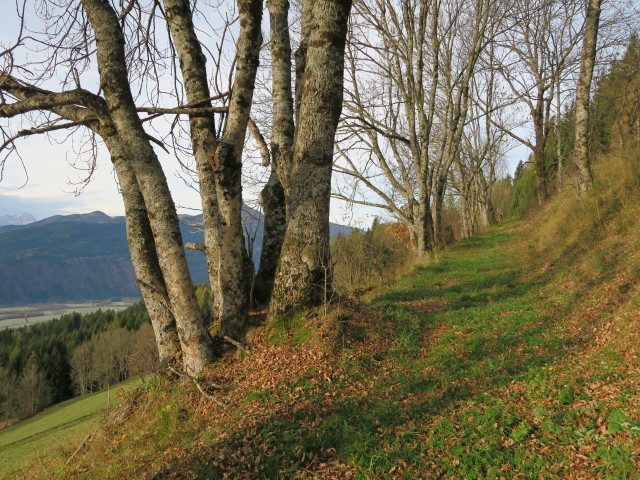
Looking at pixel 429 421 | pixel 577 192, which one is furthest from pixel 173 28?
pixel 577 192

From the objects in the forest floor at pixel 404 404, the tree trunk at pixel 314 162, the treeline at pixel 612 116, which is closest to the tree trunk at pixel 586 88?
the treeline at pixel 612 116

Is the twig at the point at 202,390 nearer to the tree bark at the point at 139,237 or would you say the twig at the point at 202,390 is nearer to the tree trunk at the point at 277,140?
the tree bark at the point at 139,237

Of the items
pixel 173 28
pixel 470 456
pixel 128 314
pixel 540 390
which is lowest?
pixel 128 314

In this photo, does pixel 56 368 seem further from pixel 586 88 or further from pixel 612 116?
pixel 612 116

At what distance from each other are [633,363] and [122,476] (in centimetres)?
492

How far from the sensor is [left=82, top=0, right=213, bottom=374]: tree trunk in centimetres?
448

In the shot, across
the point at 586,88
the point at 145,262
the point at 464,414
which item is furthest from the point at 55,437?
the point at 586,88

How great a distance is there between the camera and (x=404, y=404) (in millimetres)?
3725

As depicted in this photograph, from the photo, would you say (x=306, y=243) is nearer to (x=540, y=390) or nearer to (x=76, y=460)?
(x=540, y=390)

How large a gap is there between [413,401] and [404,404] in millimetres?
109

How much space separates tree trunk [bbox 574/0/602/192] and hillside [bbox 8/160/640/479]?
4144 mm

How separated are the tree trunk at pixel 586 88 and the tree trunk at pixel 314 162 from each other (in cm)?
821

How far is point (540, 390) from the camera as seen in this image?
138 inches

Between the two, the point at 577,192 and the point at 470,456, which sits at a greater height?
the point at 577,192
